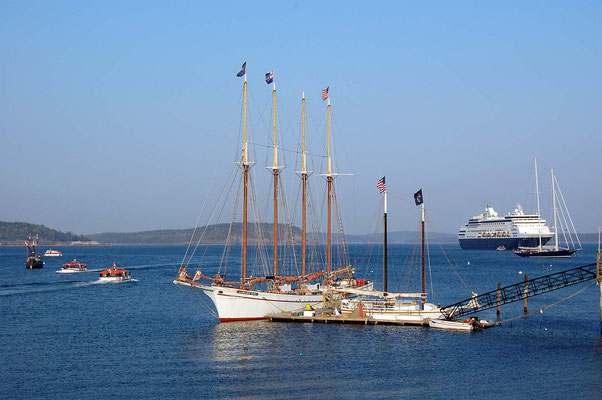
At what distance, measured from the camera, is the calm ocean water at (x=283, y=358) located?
3856 centimetres

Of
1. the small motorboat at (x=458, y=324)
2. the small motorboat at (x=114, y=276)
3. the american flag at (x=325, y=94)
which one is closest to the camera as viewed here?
the small motorboat at (x=458, y=324)

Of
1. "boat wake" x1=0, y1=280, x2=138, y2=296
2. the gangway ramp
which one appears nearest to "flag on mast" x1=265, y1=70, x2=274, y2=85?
the gangway ramp

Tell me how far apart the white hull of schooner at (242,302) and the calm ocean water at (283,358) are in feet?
5.10

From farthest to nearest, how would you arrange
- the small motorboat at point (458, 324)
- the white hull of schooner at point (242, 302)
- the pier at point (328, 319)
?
the white hull of schooner at point (242, 302) → the pier at point (328, 319) → the small motorboat at point (458, 324)

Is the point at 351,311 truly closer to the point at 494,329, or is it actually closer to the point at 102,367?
the point at 494,329

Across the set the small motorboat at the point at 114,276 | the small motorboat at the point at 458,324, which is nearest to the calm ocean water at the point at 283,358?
the small motorboat at the point at 458,324

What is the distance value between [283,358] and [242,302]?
17.7 m

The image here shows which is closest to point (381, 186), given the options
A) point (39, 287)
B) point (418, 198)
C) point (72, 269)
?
point (418, 198)

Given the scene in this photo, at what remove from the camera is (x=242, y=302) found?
209ft

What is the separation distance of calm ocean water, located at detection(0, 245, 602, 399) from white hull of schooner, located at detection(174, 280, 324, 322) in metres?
1.55

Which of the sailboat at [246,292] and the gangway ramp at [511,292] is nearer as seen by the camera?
the gangway ramp at [511,292]

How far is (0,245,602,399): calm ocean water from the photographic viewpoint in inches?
1518

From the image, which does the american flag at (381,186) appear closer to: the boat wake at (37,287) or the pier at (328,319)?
the pier at (328,319)

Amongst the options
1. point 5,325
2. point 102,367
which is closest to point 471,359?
point 102,367
